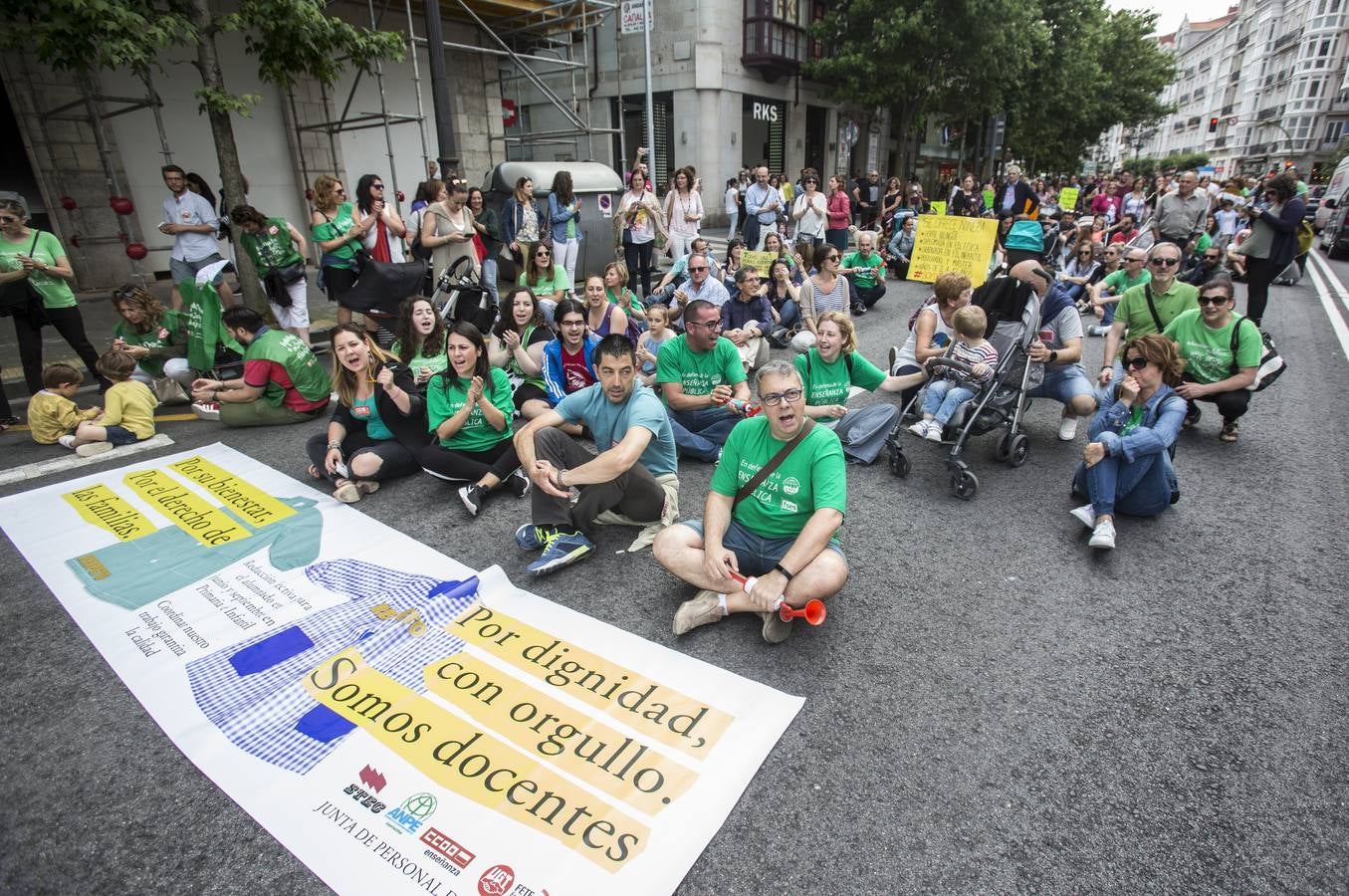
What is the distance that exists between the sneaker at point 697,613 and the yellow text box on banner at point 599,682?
13.6 inches

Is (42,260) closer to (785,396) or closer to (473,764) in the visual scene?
(473,764)

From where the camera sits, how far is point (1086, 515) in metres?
4.13

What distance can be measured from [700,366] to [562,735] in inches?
127

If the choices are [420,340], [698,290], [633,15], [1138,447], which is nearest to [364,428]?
[420,340]

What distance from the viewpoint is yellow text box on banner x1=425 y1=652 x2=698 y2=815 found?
244 cm

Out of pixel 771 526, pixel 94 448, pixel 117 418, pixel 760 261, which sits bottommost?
pixel 94 448

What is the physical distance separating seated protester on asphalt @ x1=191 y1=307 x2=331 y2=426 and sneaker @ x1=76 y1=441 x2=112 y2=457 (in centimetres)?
77

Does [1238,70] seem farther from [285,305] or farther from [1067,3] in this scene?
[285,305]

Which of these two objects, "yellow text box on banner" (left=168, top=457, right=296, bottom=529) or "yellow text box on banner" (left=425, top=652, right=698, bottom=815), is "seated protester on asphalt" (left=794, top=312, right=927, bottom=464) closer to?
"yellow text box on banner" (left=425, top=652, right=698, bottom=815)

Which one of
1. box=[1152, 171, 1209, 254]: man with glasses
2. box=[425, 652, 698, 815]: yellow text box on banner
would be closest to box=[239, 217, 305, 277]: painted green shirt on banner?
box=[425, 652, 698, 815]: yellow text box on banner

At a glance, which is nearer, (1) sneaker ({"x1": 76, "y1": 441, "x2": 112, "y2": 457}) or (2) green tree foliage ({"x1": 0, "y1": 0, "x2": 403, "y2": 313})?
(1) sneaker ({"x1": 76, "y1": 441, "x2": 112, "y2": 457})

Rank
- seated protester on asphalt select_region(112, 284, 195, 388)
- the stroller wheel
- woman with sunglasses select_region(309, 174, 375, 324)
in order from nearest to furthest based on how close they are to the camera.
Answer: the stroller wheel → seated protester on asphalt select_region(112, 284, 195, 388) → woman with sunglasses select_region(309, 174, 375, 324)

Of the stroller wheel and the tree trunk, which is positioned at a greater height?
the tree trunk

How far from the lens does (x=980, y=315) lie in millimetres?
5035
